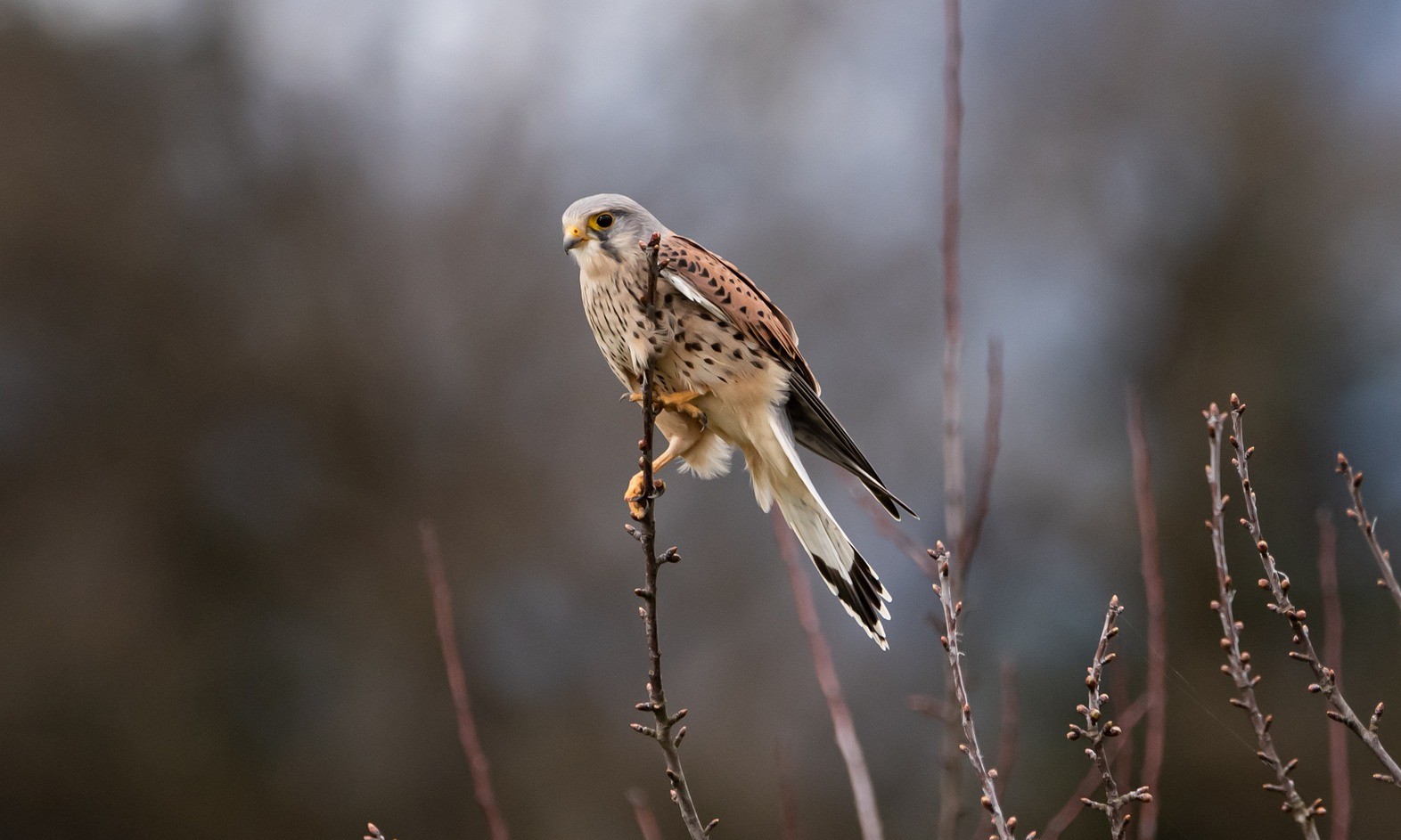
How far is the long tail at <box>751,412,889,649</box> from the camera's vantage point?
6.46 feet

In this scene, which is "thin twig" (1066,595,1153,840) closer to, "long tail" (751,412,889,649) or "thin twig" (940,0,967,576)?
"thin twig" (940,0,967,576)

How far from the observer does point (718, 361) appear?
77.9 inches

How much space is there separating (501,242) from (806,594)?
678cm

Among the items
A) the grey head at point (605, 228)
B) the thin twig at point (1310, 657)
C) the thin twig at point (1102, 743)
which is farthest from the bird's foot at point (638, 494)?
the thin twig at point (1310, 657)

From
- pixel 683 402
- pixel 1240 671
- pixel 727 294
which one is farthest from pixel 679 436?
pixel 1240 671

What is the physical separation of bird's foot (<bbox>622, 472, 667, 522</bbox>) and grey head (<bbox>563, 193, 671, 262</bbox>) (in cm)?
41

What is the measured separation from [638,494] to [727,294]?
440 millimetres

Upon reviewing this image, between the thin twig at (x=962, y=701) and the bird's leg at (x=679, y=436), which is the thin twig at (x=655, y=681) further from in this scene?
the bird's leg at (x=679, y=436)

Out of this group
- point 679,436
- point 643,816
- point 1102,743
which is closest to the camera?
point 1102,743

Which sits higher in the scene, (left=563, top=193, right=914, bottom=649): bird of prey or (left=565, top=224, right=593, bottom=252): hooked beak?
(left=565, top=224, right=593, bottom=252): hooked beak

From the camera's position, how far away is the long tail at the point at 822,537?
6.46 feet

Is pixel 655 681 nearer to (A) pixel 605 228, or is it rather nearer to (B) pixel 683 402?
(B) pixel 683 402

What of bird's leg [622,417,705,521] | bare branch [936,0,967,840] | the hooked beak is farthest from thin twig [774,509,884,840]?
the hooked beak

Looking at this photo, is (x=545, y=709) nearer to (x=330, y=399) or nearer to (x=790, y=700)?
(x=790, y=700)
